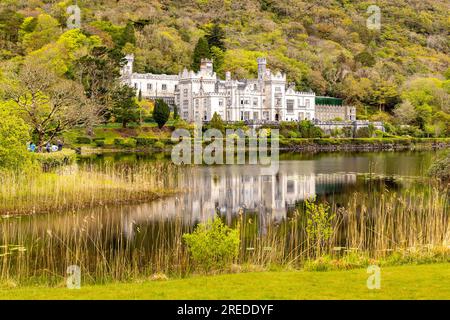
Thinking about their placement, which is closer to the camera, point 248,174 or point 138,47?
point 248,174

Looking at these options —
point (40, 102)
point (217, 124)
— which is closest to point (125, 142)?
point (217, 124)

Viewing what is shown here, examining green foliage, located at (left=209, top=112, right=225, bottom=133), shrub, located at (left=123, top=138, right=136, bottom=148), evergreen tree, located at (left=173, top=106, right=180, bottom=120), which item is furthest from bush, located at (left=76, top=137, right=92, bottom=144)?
evergreen tree, located at (left=173, top=106, right=180, bottom=120)

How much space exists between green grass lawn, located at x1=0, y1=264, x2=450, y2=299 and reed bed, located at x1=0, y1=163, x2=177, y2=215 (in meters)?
9.64

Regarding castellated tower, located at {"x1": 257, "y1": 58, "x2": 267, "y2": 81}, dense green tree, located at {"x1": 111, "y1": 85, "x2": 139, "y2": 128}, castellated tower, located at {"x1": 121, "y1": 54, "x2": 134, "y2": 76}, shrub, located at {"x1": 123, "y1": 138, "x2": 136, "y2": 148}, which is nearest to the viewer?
shrub, located at {"x1": 123, "y1": 138, "x2": 136, "y2": 148}

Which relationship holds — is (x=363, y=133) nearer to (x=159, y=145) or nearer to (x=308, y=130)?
(x=308, y=130)

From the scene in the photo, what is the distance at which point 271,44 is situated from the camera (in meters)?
134

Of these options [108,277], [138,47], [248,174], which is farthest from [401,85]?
[108,277]

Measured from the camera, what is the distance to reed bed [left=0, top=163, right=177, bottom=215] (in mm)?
22891

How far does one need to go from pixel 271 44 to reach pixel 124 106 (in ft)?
229

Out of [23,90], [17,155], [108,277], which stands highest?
[23,90]

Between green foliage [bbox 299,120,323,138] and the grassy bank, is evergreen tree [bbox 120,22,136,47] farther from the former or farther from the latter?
green foliage [bbox 299,120,323,138]
